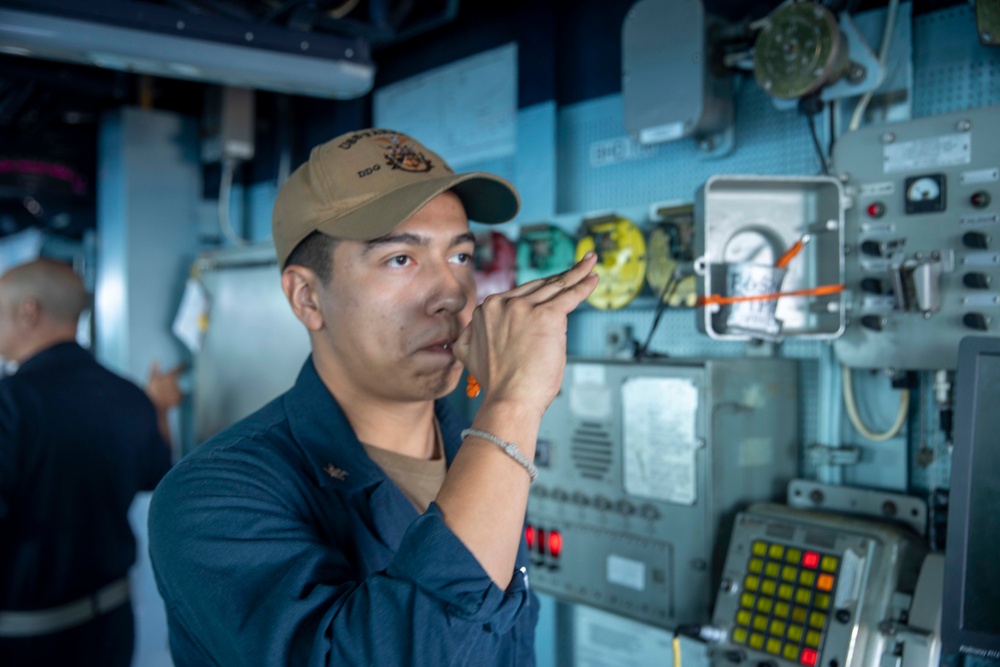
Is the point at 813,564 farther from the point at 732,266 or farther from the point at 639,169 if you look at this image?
the point at 639,169

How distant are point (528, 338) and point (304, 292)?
1.55 ft

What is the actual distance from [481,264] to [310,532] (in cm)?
152

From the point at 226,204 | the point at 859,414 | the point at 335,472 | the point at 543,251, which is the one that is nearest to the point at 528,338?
the point at 335,472

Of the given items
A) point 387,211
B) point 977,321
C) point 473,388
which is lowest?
point 473,388

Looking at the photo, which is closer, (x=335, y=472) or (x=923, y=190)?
(x=335, y=472)

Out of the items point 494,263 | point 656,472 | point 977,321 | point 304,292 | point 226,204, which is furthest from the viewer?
point 226,204

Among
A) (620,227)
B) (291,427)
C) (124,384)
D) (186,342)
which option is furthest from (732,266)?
(186,342)

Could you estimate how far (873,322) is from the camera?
1602mm

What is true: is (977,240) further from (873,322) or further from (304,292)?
(304,292)

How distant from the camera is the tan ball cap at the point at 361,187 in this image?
111 cm

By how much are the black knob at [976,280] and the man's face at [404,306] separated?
982mm

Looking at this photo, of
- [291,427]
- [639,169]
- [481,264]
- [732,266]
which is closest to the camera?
[291,427]

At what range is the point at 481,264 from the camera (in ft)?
7.86

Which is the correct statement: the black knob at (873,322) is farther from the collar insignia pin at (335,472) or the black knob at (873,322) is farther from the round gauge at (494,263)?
the collar insignia pin at (335,472)
